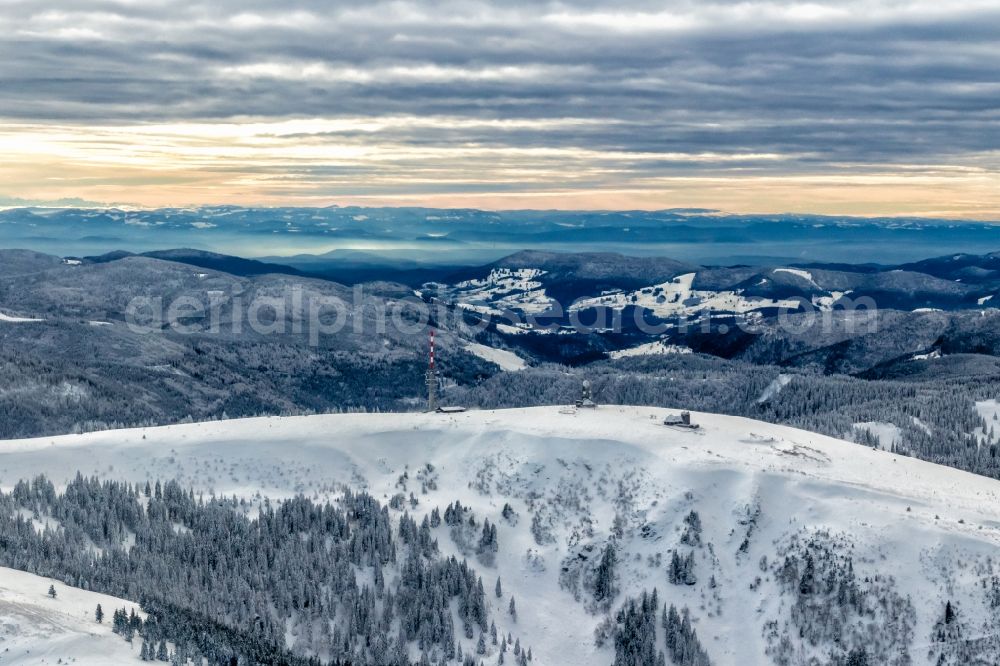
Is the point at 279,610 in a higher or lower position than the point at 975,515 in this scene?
lower

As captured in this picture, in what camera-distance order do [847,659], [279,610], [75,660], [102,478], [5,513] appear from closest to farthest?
[75,660]
[847,659]
[279,610]
[5,513]
[102,478]

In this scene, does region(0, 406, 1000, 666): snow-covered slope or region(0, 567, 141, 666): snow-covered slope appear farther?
region(0, 406, 1000, 666): snow-covered slope

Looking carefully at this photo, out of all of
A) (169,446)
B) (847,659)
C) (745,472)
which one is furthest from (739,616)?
(169,446)

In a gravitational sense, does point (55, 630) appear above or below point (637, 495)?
above

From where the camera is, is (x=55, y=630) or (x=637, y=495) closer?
(x=55, y=630)

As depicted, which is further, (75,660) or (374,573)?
(374,573)

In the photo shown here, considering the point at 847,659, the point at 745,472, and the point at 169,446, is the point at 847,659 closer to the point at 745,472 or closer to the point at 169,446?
the point at 745,472
